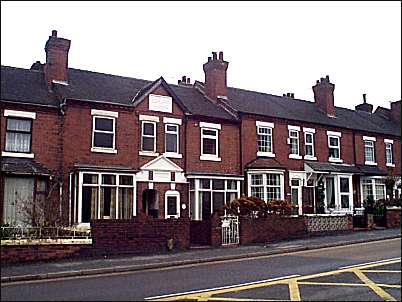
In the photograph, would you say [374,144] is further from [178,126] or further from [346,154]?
[178,126]

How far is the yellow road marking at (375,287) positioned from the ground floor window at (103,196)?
44.2 feet

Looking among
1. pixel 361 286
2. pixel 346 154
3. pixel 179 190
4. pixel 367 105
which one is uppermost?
pixel 367 105

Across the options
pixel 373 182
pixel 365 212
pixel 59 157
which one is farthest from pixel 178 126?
pixel 373 182

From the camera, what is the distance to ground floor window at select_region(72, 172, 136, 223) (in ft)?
73.5

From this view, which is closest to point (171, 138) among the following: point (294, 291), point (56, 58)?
point (56, 58)

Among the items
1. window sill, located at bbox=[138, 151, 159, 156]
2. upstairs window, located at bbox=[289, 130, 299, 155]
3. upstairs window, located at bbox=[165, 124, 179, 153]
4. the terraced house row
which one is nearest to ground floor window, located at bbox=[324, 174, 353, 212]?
the terraced house row

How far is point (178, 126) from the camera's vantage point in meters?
26.5

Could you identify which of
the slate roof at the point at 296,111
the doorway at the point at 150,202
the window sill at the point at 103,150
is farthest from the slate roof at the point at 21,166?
the slate roof at the point at 296,111

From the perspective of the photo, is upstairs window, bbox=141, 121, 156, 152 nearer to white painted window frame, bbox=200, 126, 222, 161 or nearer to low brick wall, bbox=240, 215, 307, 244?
white painted window frame, bbox=200, 126, 222, 161

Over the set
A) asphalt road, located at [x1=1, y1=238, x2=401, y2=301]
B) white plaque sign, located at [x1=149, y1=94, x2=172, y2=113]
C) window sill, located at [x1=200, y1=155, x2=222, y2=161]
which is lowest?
asphalt road, located at [x1=1, y1=238, x2=401, y2=301]

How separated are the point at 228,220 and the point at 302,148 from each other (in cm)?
1194

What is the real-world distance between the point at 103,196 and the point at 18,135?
4.84m

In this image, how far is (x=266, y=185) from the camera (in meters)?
28.3

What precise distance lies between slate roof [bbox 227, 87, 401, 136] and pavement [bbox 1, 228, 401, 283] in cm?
1051
